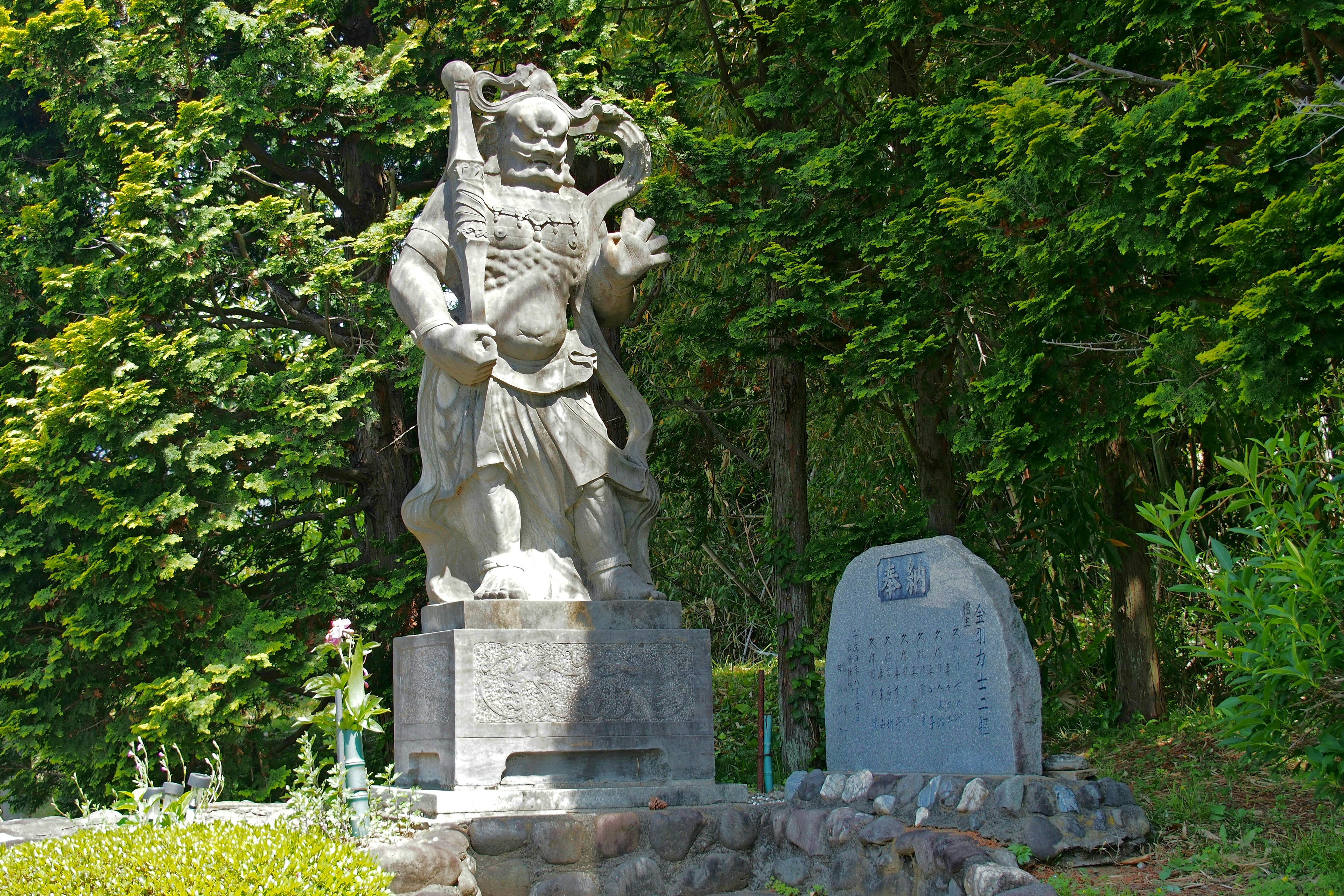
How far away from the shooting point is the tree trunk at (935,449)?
7.14m

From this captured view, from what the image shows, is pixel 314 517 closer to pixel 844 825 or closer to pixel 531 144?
pixel 531 144

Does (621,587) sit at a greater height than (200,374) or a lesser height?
lesser

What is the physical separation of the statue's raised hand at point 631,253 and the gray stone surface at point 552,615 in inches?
60.4

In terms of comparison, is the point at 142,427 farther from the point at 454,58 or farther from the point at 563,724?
the point at 563,724

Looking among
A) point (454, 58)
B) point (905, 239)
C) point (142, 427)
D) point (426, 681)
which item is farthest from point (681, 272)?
point (426, 681)

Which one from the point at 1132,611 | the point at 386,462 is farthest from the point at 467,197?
the point at 386,462

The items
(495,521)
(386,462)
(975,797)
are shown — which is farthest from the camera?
(386,462)

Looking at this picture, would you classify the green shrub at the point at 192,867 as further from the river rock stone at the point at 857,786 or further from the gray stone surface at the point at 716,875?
the river rock stone at the point at 857,786

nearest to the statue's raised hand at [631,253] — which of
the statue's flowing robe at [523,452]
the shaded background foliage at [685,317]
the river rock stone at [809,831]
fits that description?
the statue's flowing robe at [523,452]

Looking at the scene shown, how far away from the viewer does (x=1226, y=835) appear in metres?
3.98

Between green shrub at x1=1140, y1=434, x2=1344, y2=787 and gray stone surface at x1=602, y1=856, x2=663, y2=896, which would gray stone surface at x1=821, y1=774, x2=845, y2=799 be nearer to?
gray stone surface at x1=602, y1=856, x2=663, y2=896

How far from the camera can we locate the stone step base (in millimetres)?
4668

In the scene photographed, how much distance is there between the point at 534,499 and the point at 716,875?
1.81 meters

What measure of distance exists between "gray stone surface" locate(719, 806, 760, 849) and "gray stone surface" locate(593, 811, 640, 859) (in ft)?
1.18
